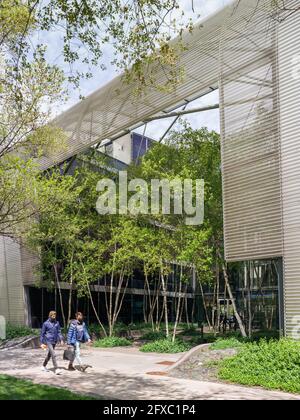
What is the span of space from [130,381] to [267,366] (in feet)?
10.1

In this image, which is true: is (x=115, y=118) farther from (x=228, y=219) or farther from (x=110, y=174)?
(x=228, y=219)

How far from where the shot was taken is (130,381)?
11.4 m

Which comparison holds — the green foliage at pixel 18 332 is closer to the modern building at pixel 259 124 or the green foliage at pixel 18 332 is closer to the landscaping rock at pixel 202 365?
the landscaping rock at pixel 202 365

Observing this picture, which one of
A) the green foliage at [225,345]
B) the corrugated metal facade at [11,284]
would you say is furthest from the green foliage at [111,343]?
the green foliage at [225,345]

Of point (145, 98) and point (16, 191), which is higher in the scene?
point (145, 98)

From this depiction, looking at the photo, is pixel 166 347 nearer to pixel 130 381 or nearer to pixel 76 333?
pixel 76 333

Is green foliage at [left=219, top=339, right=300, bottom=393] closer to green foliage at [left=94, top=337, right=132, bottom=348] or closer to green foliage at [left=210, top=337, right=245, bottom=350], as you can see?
green foliage at [left=210, top=337, right=245, bottom=350]

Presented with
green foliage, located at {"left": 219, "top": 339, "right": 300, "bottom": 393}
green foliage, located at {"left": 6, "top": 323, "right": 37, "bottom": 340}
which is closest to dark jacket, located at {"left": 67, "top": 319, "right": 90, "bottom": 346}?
green foliage, located at {"left": 219, "top": 339, "right": 300, "bottom": 393}

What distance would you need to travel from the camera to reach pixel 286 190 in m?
12.9

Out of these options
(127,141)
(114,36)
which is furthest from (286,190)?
(127,141)

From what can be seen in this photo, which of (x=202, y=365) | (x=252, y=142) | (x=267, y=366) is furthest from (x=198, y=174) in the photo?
(x=267, y=366)

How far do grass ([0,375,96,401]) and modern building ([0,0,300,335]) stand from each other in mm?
5783

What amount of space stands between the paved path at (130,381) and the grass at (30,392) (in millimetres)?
469
